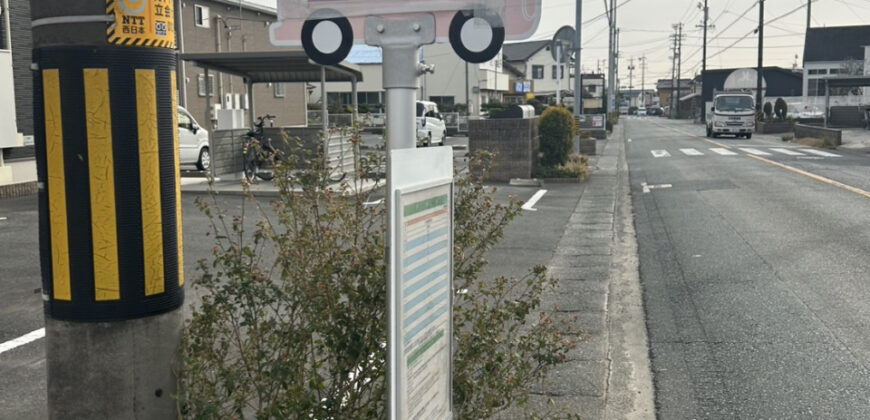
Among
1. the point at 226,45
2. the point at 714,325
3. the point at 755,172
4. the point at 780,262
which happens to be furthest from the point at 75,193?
the point at 226,45

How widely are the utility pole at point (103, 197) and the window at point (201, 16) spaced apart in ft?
112

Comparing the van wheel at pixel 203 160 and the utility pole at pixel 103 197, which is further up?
the utility pole at pixel 103 197

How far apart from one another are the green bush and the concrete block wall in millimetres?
564

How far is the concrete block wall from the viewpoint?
19578mm

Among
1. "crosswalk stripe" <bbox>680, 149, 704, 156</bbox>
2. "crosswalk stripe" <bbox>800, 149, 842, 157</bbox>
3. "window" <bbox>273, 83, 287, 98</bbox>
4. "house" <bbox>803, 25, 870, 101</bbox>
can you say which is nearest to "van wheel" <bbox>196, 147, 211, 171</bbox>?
"crosswalk stripe" <bbox>680, 149, 704, 156</bbox>

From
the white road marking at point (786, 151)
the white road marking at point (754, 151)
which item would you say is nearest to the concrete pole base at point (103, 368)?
the white road marking at point (754, 151)

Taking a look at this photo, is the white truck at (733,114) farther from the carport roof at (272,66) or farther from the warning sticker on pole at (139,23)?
the warning sticker on pole at (139,23)

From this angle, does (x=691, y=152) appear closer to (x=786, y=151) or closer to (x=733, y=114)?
(x=786, y=151)

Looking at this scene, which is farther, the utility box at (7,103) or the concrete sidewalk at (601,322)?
the utility box at (7,103)

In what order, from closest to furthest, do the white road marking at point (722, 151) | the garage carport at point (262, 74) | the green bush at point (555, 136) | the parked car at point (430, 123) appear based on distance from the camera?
the garage carport at point (262, 74) → the green bush at point (555, 136) → the white road marking at point (722, 151) → the parked car at point (430, 123)

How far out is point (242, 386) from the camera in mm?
3471

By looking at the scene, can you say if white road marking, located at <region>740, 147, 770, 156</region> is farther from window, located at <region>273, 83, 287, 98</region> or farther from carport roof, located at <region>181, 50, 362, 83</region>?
window, located at <region>273, 83, 287, 98</region>

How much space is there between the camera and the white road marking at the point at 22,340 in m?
6.12

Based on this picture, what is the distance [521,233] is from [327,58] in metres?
8.96
